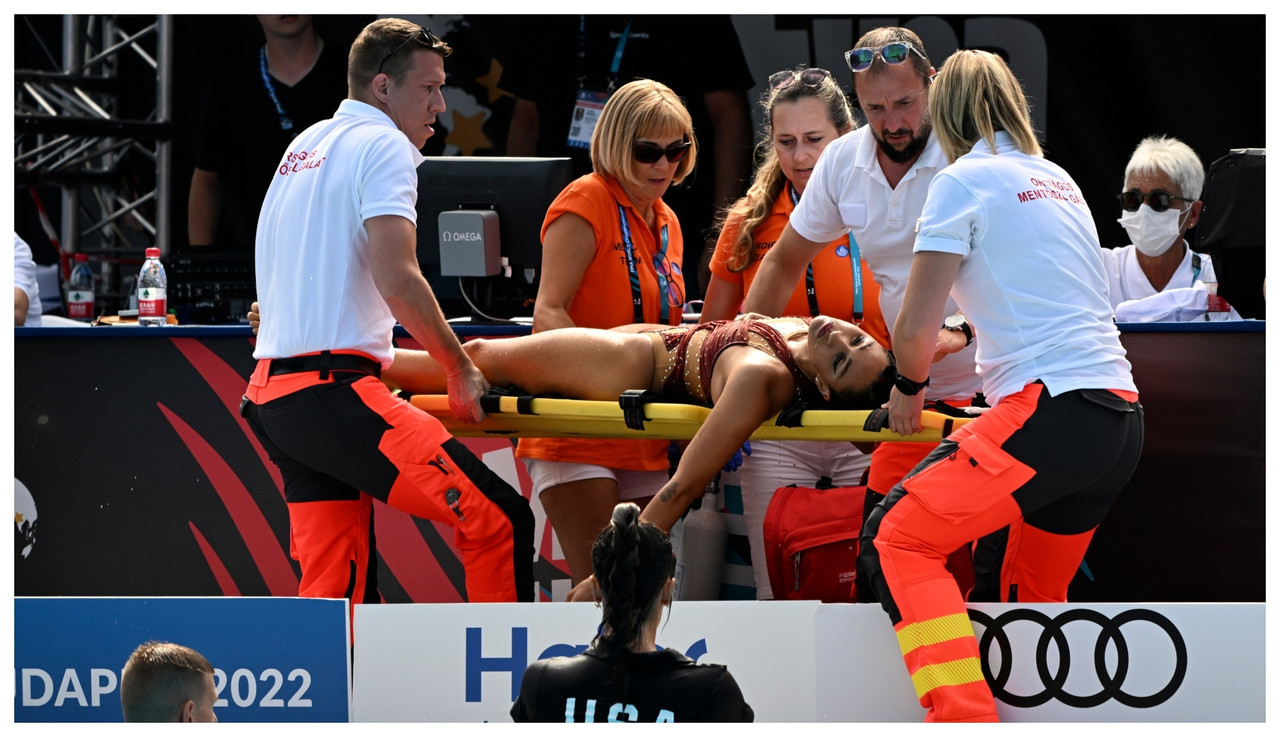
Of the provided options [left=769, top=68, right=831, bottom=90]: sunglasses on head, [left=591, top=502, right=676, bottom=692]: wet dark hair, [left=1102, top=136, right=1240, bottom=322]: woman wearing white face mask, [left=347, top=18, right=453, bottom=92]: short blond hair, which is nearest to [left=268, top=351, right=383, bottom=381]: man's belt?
[left=347, top=18, right=453, bottom=92]: short blond hair

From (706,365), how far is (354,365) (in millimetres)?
962

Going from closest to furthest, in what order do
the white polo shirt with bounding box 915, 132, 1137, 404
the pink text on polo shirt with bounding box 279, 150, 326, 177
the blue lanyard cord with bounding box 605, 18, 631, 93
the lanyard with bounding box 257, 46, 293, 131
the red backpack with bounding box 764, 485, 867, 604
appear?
the white polo shirt with bounding box 915, 132, 1137, 404, the pink text on polo shirt with bounding box 279, 150, 326, 177, the red backpack with bounding box 764, 485, 867, 604, the blue lanyard cord with bounding box 605, 18, 631, 93, the lanyard with bounding box 257, 46, 293, 131

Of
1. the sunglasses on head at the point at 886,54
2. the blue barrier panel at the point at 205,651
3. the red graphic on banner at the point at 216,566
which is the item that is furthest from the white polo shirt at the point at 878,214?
the red graphic on banner at the point at 216,566

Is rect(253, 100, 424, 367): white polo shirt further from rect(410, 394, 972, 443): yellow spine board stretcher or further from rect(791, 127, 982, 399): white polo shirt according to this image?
rect(791, 127, 982, 399): white polo shirt

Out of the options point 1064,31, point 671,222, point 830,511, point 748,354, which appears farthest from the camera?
point 1064,31

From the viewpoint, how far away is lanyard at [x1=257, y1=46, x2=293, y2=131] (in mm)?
6406

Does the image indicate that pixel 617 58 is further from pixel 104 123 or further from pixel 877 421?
pixel 877 421

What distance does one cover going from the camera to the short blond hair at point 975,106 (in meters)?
2.79

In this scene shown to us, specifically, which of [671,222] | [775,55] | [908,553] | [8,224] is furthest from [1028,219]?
[775,55]

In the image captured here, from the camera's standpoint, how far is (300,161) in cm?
312

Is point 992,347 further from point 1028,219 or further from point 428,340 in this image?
point 428,340

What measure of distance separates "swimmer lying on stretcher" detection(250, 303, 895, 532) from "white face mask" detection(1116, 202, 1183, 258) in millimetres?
1743

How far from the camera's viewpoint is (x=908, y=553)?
261cm
